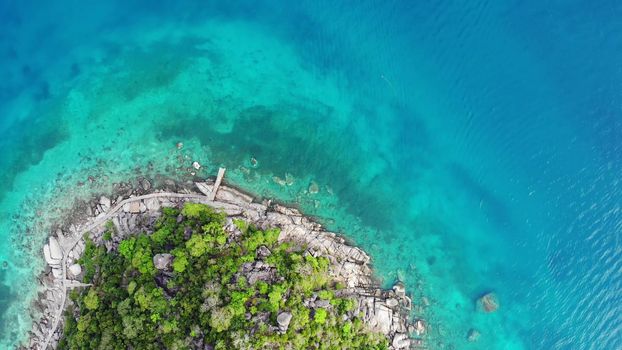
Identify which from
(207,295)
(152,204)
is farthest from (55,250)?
(207,295)

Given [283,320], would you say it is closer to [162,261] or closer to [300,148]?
[162,261]

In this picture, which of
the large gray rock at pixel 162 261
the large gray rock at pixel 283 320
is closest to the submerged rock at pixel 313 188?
the large gray rock at pixel 283 320

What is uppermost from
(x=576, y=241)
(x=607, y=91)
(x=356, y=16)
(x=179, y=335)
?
(x=607, y=91)

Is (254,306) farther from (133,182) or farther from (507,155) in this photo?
(507,155)

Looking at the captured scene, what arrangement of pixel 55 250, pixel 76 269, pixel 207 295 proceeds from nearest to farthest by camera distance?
pixel 207 295
pixel 76 269
pixel 55 250

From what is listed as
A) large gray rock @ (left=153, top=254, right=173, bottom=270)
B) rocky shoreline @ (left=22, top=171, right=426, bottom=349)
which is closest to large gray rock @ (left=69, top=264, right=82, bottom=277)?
rocky shoreline @ (left=22, top=171, right=426, bottom=349)

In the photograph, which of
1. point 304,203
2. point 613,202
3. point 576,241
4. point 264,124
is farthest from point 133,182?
point 613,202
